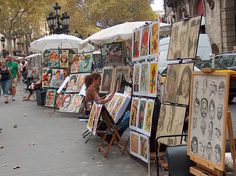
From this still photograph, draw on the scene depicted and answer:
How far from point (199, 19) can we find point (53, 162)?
3.40 m

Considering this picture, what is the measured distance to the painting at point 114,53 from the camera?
40.8ft

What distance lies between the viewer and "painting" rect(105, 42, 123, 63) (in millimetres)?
12423

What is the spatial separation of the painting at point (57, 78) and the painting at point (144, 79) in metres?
8.76

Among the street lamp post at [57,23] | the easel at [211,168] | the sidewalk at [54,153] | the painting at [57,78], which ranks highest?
the street lamp post at [57,23]

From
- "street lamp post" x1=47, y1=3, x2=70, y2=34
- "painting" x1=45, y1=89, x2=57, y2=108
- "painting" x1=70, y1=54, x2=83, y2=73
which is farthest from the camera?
"street lamp post" x1=47, y1=3, x2=70, y2=34

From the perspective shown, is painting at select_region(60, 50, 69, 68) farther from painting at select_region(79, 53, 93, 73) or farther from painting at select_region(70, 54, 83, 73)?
painting at select_region(79, 53, 93, 73)

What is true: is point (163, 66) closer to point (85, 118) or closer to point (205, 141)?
point (85, 118)

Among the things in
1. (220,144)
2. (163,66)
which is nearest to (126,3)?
(163,66)

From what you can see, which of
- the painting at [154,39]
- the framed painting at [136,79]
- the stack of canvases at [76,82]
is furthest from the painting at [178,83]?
the stack of canvases at [76,82]

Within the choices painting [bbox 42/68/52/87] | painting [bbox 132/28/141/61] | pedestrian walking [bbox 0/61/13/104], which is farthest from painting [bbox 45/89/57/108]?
painting [bbox 132/28/141/61]

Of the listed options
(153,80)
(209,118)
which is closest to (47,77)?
(153,80)

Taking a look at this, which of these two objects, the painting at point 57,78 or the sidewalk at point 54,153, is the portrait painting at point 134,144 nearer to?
the sidewalk at point 54,153

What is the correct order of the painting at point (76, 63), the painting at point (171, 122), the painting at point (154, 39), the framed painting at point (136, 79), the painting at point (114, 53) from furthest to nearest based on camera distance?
the painting at point (76, 63), the painting at point (114, 53), the framed painting at point (136, 79), the painting at point (154, 39), the painting at point (171, 122)

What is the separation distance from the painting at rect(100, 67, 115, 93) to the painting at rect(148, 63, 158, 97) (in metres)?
4.21
